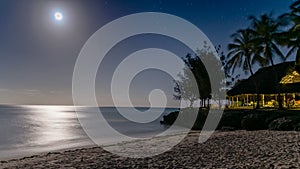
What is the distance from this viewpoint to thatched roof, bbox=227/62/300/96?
26.4 meters

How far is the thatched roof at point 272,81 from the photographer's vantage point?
2642 cm

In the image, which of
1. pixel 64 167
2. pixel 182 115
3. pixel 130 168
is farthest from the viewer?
pixel 182 115

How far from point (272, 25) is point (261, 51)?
8.99ft

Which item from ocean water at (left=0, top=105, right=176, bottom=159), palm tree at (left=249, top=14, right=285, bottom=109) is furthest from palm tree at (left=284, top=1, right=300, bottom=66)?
ocean water at (left=0, top=105, right=176, bottom=159)

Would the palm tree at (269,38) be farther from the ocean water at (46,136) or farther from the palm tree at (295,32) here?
the ocean water at (46,136)

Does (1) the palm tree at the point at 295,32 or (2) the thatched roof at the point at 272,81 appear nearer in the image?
(1) the palm tree at the point at 295,32

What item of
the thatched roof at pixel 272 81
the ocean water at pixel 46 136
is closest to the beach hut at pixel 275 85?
the thatched roof at pixel 272 81

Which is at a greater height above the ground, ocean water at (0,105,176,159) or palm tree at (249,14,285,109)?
palm tree at (249,14,285,109)

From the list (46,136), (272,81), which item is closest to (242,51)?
(272,81)

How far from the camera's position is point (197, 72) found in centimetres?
4038

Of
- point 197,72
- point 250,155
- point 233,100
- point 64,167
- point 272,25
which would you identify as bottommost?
point 64,167

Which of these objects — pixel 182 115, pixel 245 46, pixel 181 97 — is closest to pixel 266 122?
pixel 245 46

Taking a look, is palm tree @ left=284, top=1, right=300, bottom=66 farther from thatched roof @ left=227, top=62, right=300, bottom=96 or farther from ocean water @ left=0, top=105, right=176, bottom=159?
ocean water @ left=0, top=105, right=176, bottom=159

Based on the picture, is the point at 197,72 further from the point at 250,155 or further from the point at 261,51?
the point at 250,155
